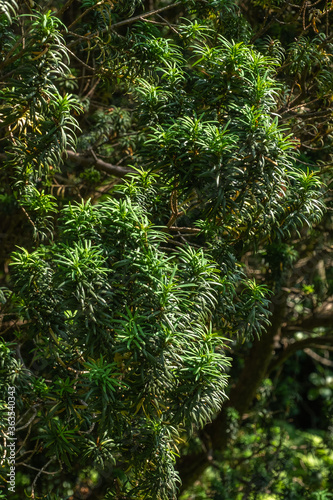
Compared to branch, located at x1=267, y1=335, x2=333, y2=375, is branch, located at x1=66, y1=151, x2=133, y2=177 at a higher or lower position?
higher

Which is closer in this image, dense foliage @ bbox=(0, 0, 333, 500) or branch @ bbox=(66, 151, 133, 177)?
dense foliage @ bbox=(0, 0, 333, 500)

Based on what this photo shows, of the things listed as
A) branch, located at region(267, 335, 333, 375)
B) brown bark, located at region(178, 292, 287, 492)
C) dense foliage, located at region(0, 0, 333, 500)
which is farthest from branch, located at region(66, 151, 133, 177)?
branch, located at region(267, 335, 333, 375)

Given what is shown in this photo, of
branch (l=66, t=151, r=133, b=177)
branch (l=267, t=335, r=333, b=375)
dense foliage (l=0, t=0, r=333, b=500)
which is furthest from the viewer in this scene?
branch (l=267, t=335, r=333, b=375)

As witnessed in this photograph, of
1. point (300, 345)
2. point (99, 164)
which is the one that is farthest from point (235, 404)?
point (99, 164)

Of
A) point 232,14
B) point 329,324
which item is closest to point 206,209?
point 232,14

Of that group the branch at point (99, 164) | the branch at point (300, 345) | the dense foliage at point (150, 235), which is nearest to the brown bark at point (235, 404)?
the branch at point (300, 345)

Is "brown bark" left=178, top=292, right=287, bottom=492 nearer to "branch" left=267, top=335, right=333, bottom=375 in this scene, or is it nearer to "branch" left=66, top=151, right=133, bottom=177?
"branch" left=267, top=335, right=333, bottom=375

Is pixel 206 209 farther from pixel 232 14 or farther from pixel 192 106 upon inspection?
pixel 232 14

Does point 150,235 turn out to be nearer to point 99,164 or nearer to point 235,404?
point 99,164

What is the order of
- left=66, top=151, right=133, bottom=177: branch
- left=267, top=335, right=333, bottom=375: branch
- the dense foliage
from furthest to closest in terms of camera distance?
1. left=267, top=335, right=333, bottom=375: branch
2. left=66, top=151, right=133, bottom=177: branch
3. the dense foliage

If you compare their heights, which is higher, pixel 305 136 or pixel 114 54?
pixel 114 54

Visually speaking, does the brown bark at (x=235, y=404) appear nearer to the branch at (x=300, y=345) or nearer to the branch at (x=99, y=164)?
the branch at (x=300, y=345)

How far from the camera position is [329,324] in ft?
13.7

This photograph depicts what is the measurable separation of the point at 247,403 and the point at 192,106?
2.86 meters
